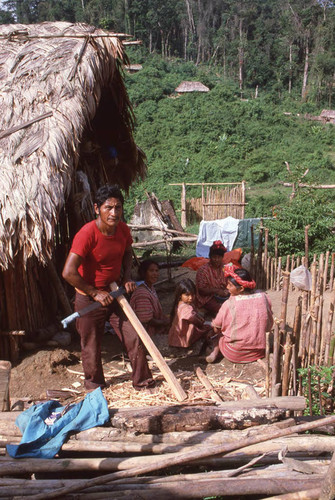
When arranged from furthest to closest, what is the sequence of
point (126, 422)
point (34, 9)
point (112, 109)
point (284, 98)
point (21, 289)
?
point (34, 9), point (284, 98), point (112, 109), point (21, 289), point (126, 422)

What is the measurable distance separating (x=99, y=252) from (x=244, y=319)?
61.7 inches

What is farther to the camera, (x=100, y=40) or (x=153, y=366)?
→ (x=100, y=40)

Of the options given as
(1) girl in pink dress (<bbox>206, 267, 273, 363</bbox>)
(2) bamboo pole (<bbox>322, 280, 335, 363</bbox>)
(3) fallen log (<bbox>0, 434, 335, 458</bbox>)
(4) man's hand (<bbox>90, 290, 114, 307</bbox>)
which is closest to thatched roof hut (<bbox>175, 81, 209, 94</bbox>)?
(1) girl in pink dress (<bbox>206, 267, 273, 363</bbox>)

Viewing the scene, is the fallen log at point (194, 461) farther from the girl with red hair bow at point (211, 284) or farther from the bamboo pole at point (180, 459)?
the girl with red hair bow at point (211, 284)

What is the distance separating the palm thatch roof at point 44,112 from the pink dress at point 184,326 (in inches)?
61.2

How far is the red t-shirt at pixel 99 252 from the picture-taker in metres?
3.80

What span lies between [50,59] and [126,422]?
13.6 feet

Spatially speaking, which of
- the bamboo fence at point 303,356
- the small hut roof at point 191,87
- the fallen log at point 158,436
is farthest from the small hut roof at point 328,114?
the fallen log at point 158,436

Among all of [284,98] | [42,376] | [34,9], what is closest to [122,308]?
[42,376]

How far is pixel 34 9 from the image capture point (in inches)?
2158

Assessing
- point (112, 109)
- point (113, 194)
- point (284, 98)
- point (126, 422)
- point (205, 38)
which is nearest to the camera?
point (126, 422)

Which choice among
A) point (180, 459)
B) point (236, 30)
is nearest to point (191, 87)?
point (236, 30)

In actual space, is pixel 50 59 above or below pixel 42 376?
above

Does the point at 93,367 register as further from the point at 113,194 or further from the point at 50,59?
the point at 50,59
